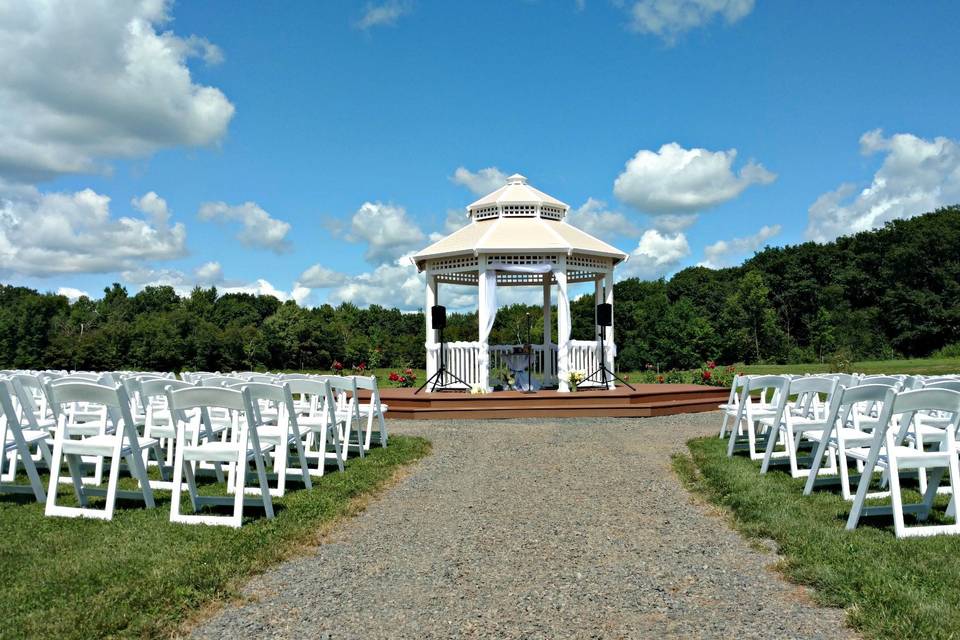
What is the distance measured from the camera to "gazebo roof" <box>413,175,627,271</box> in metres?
15.7

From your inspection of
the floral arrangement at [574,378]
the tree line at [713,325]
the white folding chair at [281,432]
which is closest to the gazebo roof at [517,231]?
the floral arrangement at [574,378]

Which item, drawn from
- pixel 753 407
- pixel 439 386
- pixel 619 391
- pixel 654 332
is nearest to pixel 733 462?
pixel 753 407

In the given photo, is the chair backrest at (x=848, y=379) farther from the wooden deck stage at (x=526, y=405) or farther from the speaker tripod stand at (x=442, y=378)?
the speaker tripod stand at (x=442, y=378)

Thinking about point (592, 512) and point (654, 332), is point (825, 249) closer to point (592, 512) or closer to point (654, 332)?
point (654, 332)

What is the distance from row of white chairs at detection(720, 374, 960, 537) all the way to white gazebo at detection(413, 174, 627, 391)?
22.7ft

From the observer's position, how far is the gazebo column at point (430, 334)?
1664 cm

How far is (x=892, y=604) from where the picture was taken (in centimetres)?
351

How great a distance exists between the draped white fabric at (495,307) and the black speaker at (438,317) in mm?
981

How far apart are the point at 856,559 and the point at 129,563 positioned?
4263 millimetres

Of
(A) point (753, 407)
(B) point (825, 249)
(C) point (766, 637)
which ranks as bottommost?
(C) point (766, 637)

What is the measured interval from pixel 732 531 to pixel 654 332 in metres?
42.6

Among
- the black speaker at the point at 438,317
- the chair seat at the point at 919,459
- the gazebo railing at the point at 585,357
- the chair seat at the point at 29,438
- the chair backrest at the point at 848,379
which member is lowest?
the chair seat at the point at 919,459

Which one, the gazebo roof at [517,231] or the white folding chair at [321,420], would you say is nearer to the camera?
the white folding chair at [321,420]

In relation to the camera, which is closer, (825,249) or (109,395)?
(109,395)
